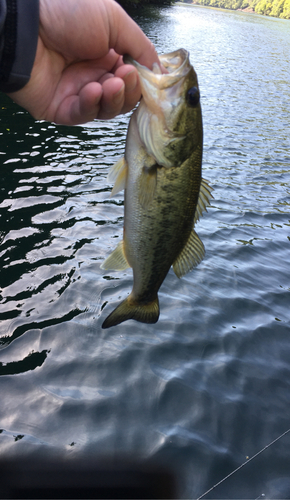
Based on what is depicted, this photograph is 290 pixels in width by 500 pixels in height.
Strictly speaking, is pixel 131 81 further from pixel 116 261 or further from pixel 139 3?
pixel 139 3

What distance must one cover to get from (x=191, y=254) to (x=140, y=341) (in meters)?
2.26

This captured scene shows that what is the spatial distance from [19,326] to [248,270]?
3.65 metres

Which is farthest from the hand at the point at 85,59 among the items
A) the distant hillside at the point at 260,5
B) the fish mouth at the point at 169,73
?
the distant hillside at the point at 260,5

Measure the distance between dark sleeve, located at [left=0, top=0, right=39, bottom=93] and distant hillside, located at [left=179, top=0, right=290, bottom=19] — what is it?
120821mm

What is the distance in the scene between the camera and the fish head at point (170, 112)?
2.19 m

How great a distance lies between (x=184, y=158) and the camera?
2.29m

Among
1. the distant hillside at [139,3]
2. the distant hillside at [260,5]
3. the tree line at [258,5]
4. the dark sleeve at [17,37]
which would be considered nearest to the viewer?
the dark sleeve at [17,37]

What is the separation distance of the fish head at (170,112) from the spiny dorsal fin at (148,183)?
0.23 feet

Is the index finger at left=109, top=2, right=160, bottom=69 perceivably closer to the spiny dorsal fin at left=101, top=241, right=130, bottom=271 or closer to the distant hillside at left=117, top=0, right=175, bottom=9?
the spiny dorsal fin at left=101, top=241, right=130, bottom=271

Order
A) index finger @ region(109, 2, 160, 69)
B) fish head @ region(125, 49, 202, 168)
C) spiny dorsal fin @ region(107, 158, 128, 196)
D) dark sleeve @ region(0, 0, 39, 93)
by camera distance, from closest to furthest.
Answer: dark sleeve @ region(0, 0, 39, 93) < fish head @ region(125, 49, 202, 168) < spiny dorsal fin @ region(107, 158, 128, 196) < index finger @ region(109, 2, 160, 69)

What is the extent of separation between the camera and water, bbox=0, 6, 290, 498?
3559 mm

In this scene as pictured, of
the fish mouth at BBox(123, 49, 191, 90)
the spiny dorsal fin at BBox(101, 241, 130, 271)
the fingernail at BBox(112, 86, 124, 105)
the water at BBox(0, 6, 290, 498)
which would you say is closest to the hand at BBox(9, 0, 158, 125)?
the fingernail at BBox(112, 86, 124, 105)

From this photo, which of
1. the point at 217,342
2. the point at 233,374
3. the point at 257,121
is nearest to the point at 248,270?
the point at 217,342

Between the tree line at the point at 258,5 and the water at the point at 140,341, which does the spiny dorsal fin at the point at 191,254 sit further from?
the tree line at the point at 258,5
